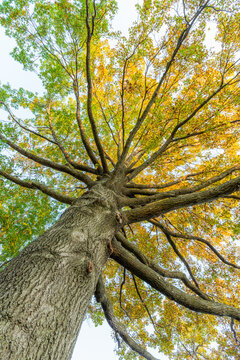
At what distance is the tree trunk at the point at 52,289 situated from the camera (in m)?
1.13

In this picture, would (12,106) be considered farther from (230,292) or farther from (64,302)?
(230,292)

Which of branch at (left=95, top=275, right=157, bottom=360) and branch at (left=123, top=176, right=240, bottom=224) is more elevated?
branch at (left=123, top=176, right=240, bottom=224)

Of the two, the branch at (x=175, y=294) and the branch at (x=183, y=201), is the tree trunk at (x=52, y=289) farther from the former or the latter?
the branch at (x=183, y=201)

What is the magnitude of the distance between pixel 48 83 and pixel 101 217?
4789mm

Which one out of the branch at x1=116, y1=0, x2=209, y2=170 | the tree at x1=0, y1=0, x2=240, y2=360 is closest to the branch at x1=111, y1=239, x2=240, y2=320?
the tree at x1=0, y1=0, x2=240, y2=360

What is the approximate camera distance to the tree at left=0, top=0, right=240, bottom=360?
1.59 metres

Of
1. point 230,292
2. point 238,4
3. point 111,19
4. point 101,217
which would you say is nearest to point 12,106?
point 111,19

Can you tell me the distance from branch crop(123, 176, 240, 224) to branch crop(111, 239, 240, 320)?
1.85 ft

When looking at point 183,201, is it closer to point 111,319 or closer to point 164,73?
point 111,319

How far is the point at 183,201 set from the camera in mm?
2768

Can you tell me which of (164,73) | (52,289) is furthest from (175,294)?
(164,73)

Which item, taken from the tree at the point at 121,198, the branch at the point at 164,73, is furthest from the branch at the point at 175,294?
the branch at the point at 164,73

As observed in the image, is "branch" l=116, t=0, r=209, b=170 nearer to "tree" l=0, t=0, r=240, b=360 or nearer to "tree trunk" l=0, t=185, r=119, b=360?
"tree" l=0, t=0, r=240, b=360

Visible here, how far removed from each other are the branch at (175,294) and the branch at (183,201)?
564 mm
